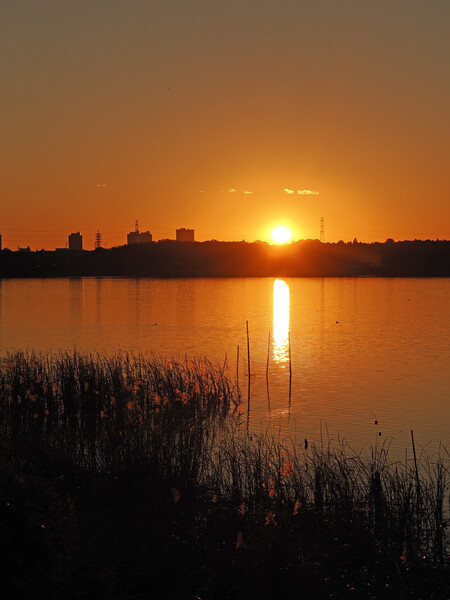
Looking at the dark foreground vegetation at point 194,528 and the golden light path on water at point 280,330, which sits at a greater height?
the dark foreground vegetation at point 194,528

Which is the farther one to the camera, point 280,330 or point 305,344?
point 280,330

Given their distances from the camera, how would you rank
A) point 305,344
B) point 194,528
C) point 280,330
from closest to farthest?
point 194,528 → point 305,344 → point 280,330

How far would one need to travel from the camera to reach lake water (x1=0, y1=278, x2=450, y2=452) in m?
29.7

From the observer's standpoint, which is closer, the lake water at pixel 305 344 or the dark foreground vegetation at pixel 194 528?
the dark foreground vegetation at pixel 194 528

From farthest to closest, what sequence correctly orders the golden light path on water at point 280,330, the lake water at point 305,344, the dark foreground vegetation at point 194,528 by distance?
1. the golden light path on water at point 280,330
2. the lake water at point 305,344
3. the dark foreground vegetation at point 194,528

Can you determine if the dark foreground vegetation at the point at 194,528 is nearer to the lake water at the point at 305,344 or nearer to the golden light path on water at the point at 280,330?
the lake water at the point at 305,344

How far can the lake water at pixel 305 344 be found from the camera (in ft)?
97.5

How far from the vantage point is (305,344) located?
61562 millimetres

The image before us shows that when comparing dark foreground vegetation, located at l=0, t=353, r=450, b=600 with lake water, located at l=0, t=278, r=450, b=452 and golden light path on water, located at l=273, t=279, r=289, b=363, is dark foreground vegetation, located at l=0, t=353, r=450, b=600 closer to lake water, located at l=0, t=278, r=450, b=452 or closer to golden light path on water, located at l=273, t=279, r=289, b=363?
lake water, located at l=0, t=278, r=450, b=452

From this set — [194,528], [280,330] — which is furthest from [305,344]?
[194,528]

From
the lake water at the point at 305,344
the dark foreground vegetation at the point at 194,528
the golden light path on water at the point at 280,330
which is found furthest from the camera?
the golden light path on water at the point at 280,330

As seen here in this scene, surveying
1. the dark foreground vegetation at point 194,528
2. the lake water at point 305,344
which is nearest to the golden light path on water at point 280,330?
the lake water at point 305,344

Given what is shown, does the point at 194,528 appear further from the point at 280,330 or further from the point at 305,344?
the point at 280,330

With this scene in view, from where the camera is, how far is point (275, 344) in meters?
61.8
